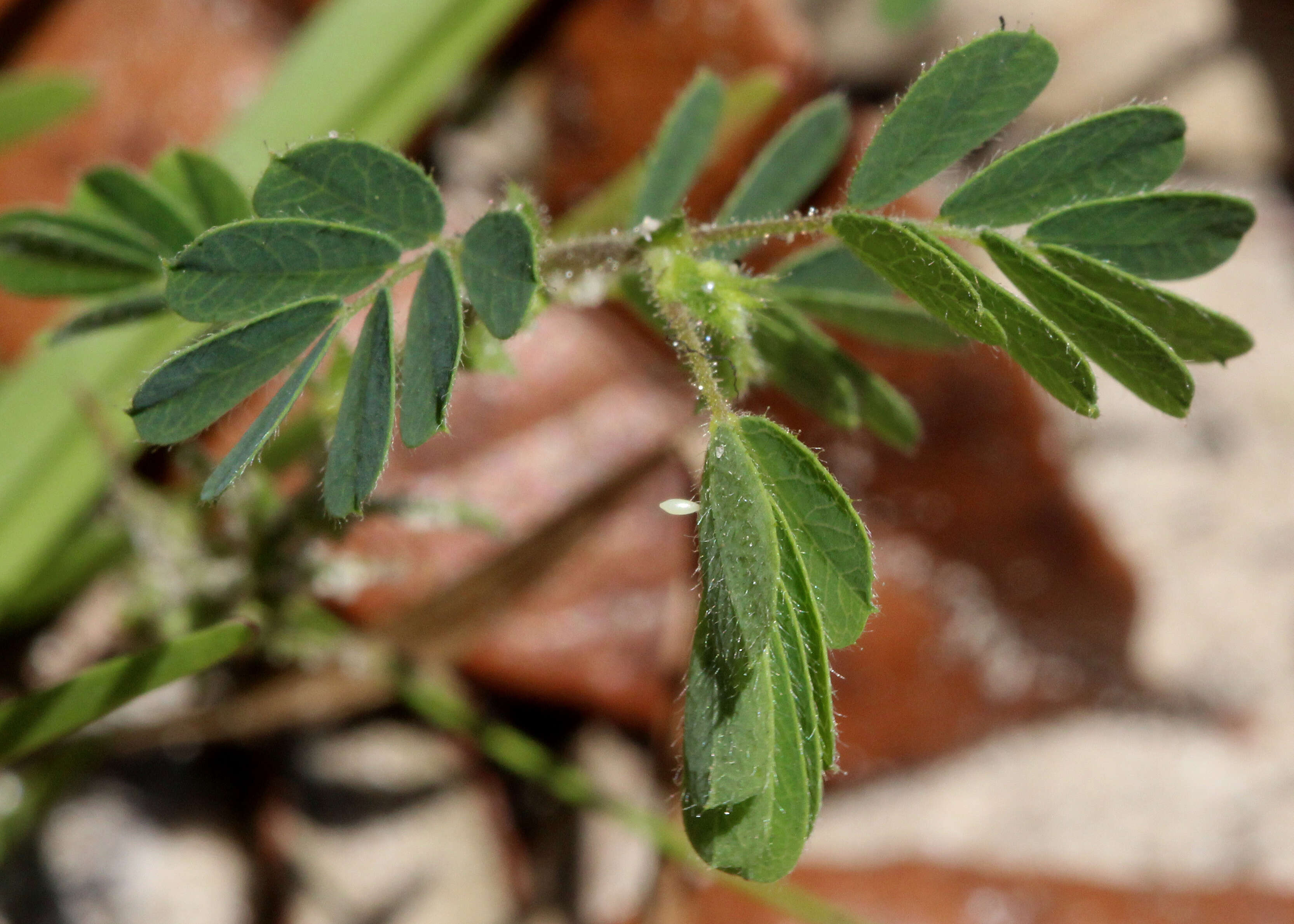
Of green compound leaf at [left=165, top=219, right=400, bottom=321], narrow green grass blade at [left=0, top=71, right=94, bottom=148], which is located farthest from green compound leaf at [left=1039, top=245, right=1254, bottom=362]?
narrow green grass blade at [left=0, top=71, right=94, bottom=148]

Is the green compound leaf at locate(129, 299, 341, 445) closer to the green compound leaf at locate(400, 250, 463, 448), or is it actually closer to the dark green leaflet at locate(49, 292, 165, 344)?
the green compound leaf at locate(400, 250, 463, 448)

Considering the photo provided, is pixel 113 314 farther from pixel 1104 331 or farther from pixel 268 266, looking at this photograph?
pixel 1104 331

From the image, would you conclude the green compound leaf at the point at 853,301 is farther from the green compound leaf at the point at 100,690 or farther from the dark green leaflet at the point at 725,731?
the green compound leaf at the point at 100,690

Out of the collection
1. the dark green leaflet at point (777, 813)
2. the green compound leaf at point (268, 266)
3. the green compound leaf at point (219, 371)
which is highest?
the green compound leaf at point (268, 266)

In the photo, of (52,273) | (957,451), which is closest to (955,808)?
(957,451)

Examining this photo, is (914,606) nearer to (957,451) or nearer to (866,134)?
(957,451)

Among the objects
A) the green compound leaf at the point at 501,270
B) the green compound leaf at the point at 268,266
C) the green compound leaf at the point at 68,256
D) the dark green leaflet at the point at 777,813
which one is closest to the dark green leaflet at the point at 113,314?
the green compound leaf at the point at 68,256
